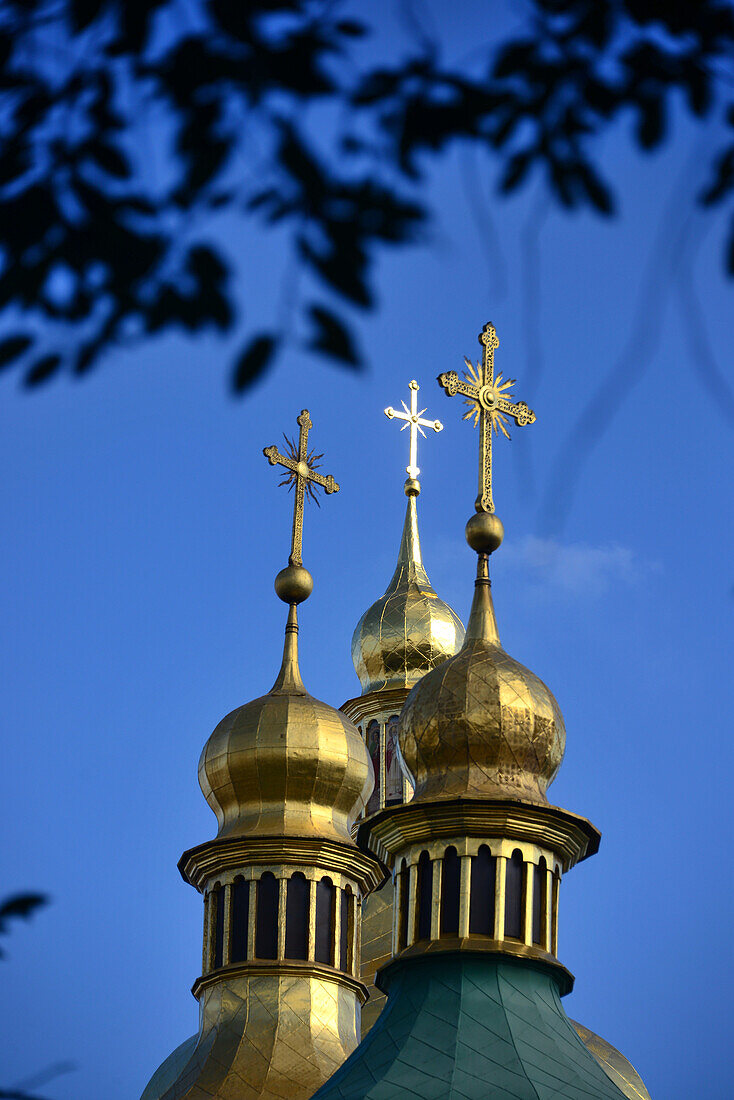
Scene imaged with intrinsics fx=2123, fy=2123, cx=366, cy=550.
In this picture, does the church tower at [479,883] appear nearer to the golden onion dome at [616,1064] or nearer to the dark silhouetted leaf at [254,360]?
the golden onion dome at [616,1064]

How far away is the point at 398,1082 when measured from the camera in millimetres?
15969

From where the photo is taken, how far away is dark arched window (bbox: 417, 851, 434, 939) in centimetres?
1762

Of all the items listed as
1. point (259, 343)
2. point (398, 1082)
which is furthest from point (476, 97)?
point (398, 1082)

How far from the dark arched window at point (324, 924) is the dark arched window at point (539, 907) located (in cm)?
341

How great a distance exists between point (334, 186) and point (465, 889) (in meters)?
12.5

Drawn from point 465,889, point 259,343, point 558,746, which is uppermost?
point 558,746

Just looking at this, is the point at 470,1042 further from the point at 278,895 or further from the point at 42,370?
the point at 42,370

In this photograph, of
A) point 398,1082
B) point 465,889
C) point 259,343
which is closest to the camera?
point 259,343

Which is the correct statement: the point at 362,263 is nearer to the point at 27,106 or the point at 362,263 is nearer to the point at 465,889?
the point at 27,106

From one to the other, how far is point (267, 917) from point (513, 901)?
12.0 ft

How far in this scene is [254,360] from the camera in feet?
17.7

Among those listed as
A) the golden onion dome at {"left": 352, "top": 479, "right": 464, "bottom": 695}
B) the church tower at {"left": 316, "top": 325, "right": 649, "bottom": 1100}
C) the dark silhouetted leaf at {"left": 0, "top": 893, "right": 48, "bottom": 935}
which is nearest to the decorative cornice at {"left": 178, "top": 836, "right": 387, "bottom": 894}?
the church tower at {"left": 316, "top": 325, "right": 649, "bottom": 1100}

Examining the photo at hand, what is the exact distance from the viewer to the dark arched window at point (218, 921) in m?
20.6

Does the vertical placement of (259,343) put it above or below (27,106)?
below
